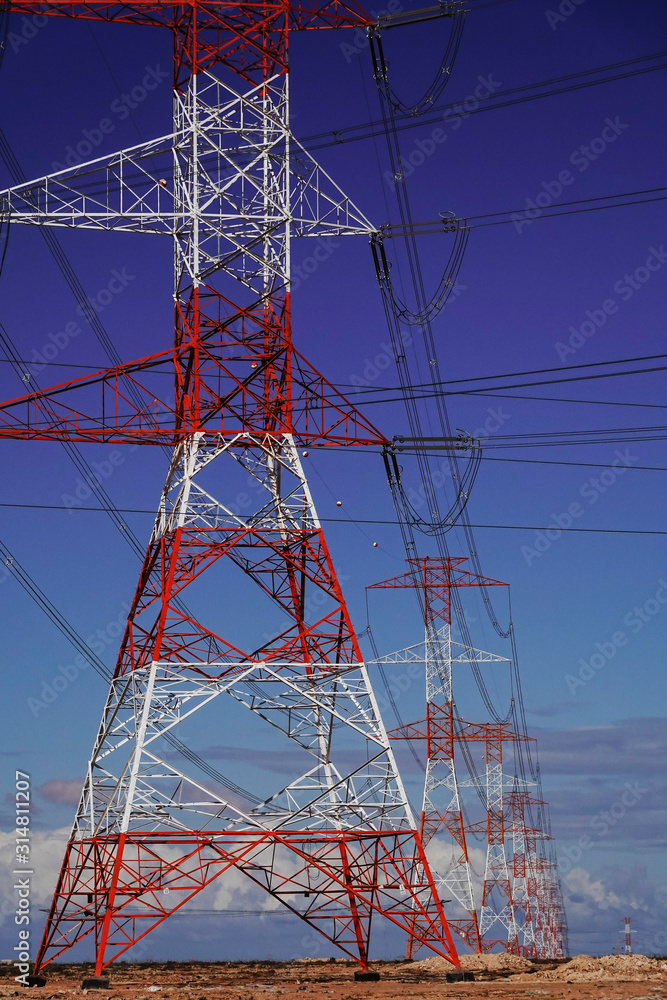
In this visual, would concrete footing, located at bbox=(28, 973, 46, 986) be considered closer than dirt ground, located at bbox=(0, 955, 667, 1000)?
No

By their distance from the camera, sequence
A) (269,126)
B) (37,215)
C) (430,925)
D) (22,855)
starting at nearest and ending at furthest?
(22,855)
(430,925)
(37,215)
(269,126)

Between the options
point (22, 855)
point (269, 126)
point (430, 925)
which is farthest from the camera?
point (269, 126)

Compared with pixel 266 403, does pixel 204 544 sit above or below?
below

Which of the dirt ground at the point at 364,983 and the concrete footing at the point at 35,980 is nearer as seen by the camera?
the dirt ground at the point at 364,983

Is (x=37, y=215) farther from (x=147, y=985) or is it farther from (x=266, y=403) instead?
(x=147, y=985)

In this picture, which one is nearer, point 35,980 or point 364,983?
point 35,980

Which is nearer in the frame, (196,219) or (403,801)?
(403,801)

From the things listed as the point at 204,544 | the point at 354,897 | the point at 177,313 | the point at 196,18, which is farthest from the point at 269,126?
the point at 354,897

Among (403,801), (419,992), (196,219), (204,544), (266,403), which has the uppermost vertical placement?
(196,219)
